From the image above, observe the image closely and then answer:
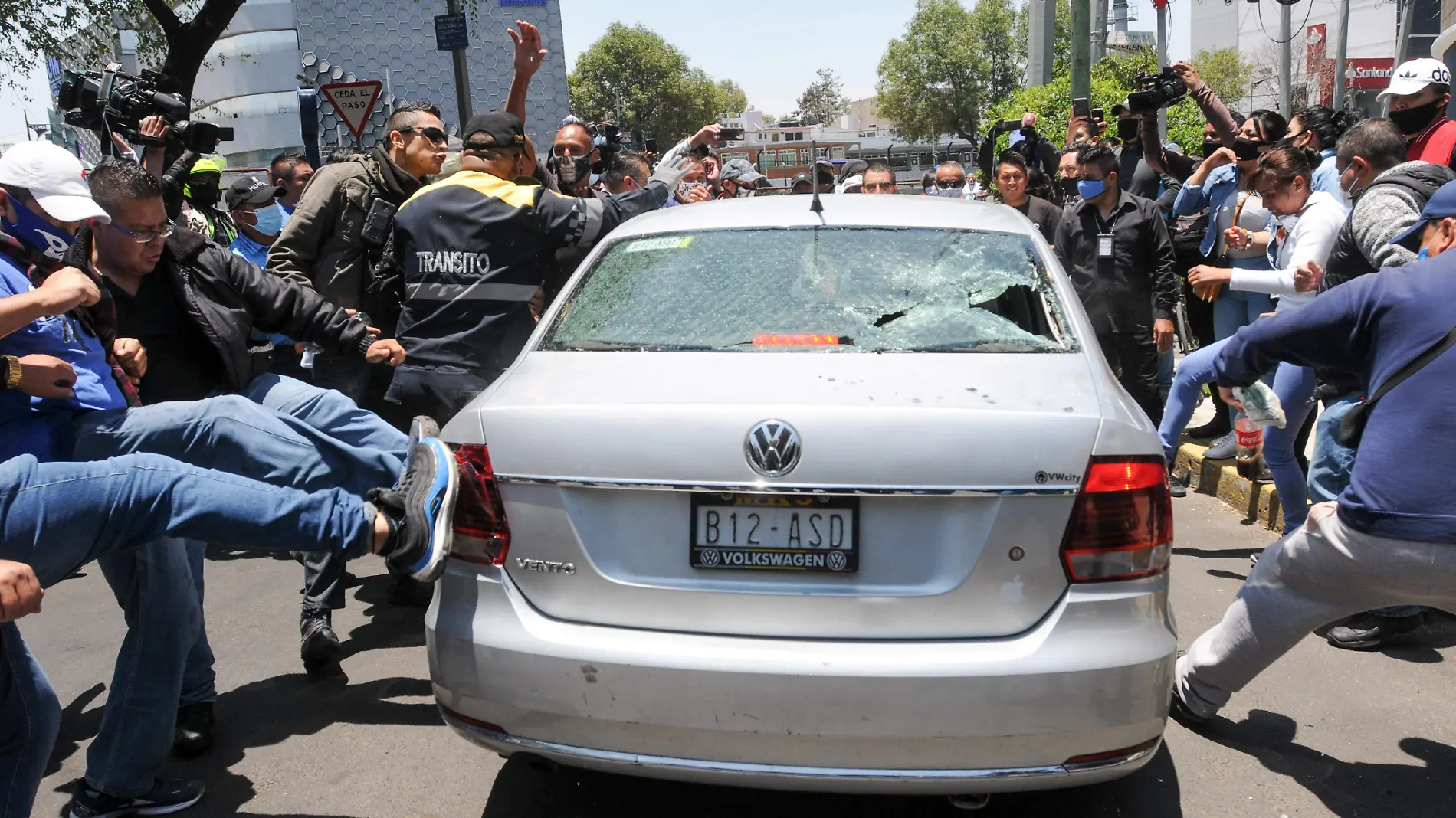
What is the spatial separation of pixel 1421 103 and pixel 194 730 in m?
6.46

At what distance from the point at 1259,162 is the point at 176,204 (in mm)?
5477

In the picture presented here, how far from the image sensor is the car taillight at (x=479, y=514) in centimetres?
263

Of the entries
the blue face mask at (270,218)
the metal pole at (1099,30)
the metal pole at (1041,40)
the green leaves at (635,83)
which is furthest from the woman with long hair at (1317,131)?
the green leaves at (635,83)

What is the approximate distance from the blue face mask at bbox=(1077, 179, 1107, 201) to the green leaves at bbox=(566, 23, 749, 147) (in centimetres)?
7583

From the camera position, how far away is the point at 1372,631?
13.8 feet

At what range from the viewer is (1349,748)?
3420 millimetres

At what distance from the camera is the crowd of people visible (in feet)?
8.66

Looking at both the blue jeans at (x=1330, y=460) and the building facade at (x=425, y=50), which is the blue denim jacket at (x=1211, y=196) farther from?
the building facade at (x=425, y=50)

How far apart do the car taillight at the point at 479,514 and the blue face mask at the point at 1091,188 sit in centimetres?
510

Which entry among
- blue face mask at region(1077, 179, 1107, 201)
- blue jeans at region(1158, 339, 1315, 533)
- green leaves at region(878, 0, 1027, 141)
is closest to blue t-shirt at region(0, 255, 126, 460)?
blue jeans at region(1158, 339, 1315, 533)

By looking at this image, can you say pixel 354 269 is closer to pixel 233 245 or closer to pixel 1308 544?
pixel 233 245

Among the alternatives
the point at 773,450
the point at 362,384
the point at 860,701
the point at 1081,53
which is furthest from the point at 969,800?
the point at 1081,53

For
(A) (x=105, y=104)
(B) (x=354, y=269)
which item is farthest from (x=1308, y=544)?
(A) (x=105, y=104)

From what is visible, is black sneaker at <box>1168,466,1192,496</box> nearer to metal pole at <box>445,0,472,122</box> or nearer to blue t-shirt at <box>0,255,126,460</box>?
blue t-shirt at <box>0,255,126,460</box>
